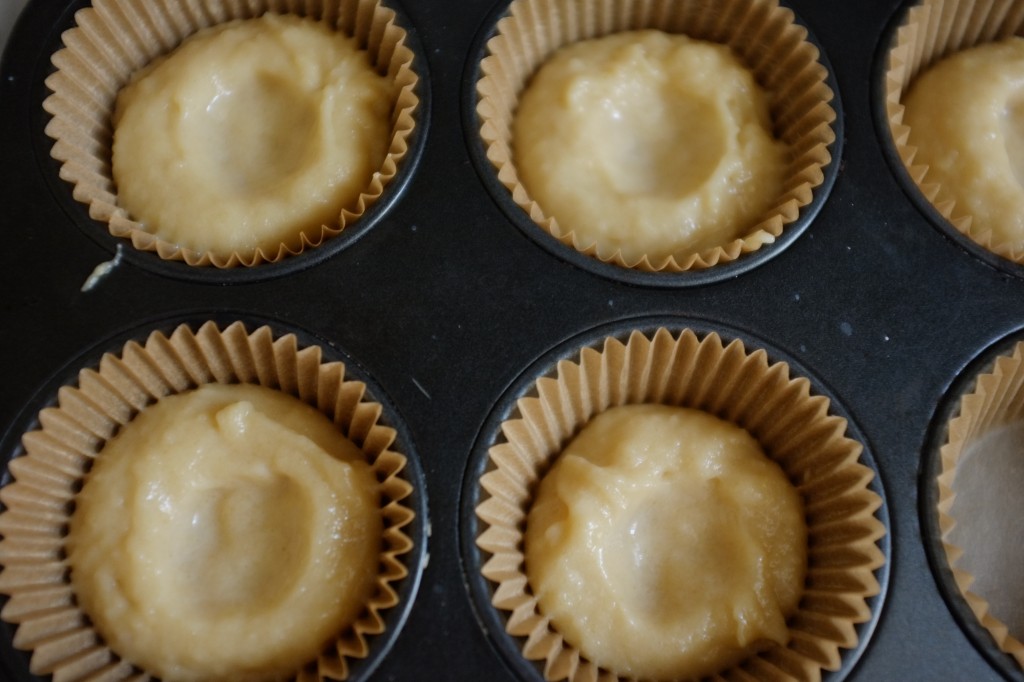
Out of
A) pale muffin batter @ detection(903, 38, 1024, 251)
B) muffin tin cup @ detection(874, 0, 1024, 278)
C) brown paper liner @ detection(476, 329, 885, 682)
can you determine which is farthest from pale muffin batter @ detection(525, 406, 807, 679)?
pale muffin batter @ detection(903, 38, 1024, 251)

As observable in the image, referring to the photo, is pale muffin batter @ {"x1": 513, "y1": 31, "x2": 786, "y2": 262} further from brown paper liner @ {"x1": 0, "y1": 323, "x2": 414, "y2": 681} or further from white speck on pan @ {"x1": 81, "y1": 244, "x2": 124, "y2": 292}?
white speck on pan @ {"x1": 81, "y1": 244, "x2": 124, "y2": 292}

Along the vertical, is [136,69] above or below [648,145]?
above

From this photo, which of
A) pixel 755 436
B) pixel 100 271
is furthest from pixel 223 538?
pixel 755 436

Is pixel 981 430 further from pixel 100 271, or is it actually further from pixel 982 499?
pixel 100 271

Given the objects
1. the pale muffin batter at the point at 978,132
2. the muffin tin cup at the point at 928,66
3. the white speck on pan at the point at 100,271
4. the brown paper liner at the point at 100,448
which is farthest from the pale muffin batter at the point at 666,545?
the white speck on pan at the point at 100,271

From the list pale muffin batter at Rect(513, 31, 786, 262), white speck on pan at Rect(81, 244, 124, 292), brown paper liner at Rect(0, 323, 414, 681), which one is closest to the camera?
brown paper liner at Rect(0, 323, 414, 681)

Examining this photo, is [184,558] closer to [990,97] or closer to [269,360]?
[269,360]
